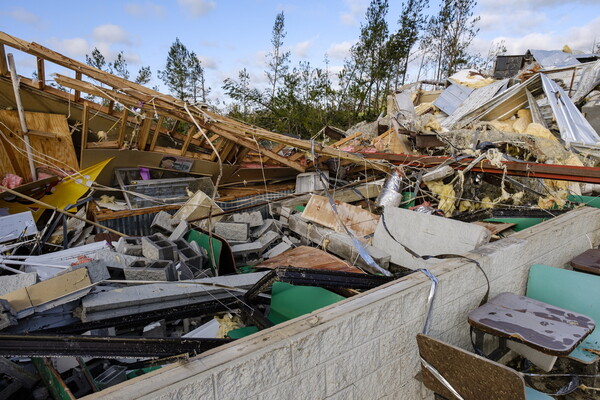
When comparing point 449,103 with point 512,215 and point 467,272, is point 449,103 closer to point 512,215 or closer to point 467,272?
point 512,215

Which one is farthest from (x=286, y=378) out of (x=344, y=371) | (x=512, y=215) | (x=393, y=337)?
(x=512, y=215)

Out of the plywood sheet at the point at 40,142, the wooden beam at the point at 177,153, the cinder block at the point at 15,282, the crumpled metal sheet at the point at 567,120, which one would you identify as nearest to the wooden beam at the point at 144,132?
the wooden beam at the point at 177,153

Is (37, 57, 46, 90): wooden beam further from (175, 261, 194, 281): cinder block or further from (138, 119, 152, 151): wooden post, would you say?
(175, 261, 194, 281): cinder block

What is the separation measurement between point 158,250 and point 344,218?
2826 mm

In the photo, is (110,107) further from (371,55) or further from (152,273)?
(371,55)

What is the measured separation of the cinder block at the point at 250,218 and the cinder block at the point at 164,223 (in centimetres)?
90

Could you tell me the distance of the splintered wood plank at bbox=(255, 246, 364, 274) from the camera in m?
3.95

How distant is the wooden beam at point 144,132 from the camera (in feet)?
18.9

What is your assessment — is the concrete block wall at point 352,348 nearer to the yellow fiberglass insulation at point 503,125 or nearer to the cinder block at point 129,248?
the cinder block at point 129,248

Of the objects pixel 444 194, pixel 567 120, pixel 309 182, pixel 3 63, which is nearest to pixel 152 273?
pixel 309 182

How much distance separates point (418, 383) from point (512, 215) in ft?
11.2

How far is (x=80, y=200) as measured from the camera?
5609 mm

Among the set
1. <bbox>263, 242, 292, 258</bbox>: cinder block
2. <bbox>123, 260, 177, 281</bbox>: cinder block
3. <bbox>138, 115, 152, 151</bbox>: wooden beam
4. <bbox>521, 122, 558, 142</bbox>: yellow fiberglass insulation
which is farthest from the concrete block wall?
<bbox>521, 122, 558, 142</bbox>: yellow fiberglass insulation

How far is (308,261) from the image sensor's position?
422 cm
